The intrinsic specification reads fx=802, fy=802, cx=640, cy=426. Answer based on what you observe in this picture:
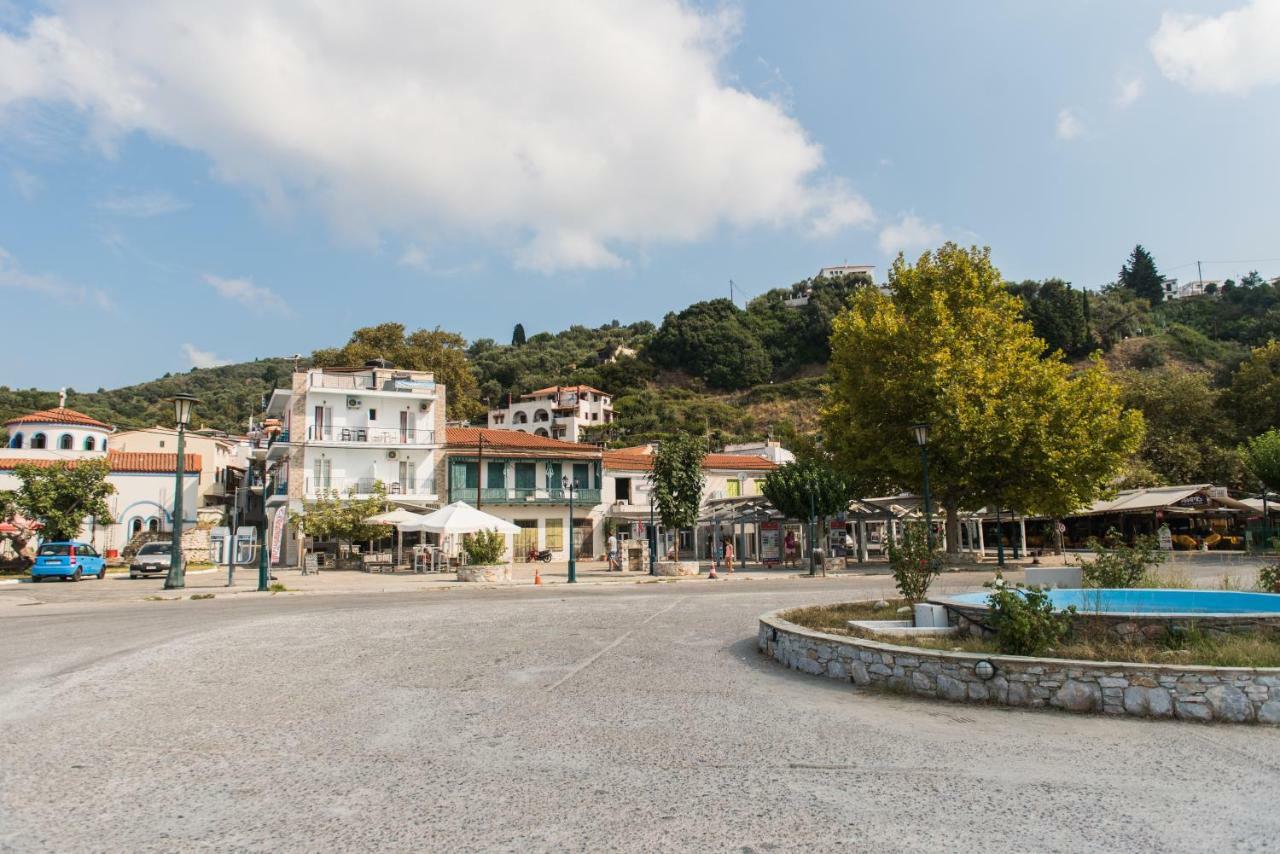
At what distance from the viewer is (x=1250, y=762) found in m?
5.75

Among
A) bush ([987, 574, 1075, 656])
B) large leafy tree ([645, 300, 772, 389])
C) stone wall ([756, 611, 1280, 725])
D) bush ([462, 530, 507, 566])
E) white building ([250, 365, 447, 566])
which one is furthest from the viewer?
large leafy tree ([645, 300, 772, 389])

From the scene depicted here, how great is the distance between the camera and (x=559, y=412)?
97.2 meters

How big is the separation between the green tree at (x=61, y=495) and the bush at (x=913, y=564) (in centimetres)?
3706

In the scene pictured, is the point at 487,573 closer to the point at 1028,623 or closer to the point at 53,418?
the point at 1028,623

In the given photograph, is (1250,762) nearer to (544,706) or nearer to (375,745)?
(544,706)

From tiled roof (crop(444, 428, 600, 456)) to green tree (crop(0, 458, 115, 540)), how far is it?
16246mm

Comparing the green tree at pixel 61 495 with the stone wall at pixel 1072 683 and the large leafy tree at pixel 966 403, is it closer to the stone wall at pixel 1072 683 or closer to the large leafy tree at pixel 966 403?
the large leafy tree at pixel 966 403

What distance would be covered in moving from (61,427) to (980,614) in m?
56.3

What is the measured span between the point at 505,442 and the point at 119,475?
20297 millimetres

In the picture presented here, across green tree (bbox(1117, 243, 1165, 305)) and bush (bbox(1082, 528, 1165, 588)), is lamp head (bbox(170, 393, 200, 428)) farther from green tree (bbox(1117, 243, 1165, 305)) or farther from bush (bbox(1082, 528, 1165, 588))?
green tree (bbox(1117, 243, 1165, 305))

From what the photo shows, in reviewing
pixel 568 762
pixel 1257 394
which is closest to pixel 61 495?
pixel 568 762

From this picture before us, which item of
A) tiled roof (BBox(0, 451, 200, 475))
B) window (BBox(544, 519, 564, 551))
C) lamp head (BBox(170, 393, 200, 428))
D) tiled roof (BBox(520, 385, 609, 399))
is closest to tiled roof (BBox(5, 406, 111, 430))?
tiled roof (BBox(0, 451, 200, 475))

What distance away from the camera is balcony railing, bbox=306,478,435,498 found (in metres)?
41.3


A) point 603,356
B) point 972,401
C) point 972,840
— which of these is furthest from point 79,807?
point 603,356
